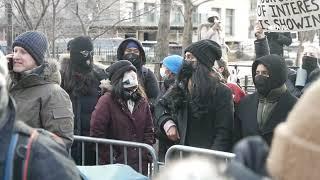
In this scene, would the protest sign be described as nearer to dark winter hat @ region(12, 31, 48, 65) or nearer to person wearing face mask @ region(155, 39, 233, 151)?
person wearing face mask @ region(155, 39, 233, 151)

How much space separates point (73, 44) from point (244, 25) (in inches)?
2345

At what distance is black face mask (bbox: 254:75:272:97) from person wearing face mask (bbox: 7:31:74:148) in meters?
1.69

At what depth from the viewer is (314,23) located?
6430 millimetres

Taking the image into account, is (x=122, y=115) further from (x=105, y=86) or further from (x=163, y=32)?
(x=163, y=32)

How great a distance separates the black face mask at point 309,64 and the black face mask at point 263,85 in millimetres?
2773

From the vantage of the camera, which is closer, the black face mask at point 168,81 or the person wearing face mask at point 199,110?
the person wearing face mask at point 199,110

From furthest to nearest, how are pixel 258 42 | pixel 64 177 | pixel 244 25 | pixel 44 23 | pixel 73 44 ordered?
→ pixel 244 25, pixel 44 23, pixel 258 42, pixel 73 44, pixel 64 177

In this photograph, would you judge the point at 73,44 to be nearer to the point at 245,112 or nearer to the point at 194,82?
the point at 194,82

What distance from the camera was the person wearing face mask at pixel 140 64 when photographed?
674 centimetres

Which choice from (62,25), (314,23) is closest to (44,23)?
(62,25)

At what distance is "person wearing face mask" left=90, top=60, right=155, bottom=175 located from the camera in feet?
18.3

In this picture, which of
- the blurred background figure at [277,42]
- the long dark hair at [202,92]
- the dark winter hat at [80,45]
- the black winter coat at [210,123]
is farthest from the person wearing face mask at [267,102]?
the blurred background figure at [277,42]

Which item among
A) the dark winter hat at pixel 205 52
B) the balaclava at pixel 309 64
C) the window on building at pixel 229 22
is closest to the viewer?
the dark winter hat at pixel 205 52

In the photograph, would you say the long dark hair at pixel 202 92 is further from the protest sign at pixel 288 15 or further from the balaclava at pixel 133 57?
the protest sign at pixel 288 15
